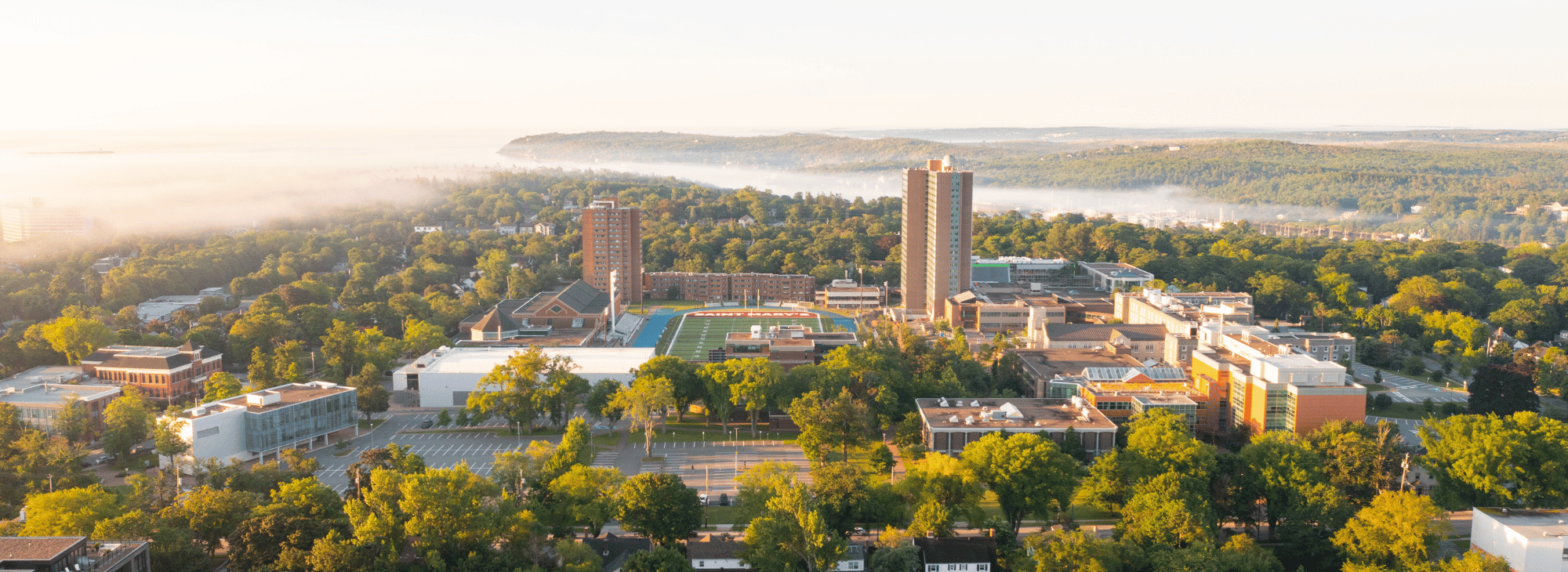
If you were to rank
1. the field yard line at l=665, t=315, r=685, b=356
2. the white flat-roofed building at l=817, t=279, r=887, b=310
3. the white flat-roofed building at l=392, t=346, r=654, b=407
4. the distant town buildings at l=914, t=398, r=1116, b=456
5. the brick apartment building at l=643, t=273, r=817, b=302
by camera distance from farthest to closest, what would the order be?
the brick apartment building at l=643, t=273, r=817, b=302, the white flat-roofed building at l=817, t=279, r=887, b=310, the field yard line at l=665, t=315, r=685, b=356, the white flat-roofed building at l=392, t=346, r=654, b=407, the distant town buildings at l=914, t=398, r=1116, b=456

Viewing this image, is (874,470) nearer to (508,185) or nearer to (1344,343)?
(1344,343)

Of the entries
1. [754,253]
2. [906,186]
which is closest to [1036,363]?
[906,186]

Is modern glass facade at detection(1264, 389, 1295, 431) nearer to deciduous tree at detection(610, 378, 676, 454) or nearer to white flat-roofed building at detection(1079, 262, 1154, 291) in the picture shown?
Result: deciduous tree at detection(610, 378, 676, 454)

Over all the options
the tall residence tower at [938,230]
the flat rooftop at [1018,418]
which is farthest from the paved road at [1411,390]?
the tall residence tower at [938,230]

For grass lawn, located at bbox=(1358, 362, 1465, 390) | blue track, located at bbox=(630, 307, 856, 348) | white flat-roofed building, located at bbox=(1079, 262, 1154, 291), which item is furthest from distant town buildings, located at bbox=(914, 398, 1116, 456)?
white flat-roofed building, located at bbox=(1079, 262, 1154, 291)

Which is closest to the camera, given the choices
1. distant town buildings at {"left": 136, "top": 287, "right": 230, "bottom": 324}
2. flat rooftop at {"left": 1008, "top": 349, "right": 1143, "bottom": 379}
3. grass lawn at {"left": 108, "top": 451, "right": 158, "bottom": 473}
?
grass lawn at {"left": 108, "top": 451, "right": 158, "bottom": 473}

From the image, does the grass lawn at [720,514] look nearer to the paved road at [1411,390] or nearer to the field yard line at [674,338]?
the field yard line at [674,338]
